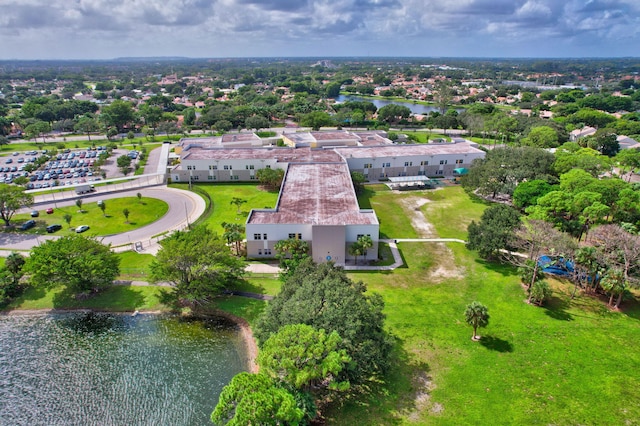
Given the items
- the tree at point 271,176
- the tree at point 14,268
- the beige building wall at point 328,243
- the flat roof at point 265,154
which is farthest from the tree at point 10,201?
the beige building wall at point 328,243

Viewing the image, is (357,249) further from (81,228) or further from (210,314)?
(81,228)

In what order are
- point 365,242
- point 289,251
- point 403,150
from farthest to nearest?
1. point 403,150
2. point 289,251
3. point 365,242

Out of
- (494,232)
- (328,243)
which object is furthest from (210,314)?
(494,232)

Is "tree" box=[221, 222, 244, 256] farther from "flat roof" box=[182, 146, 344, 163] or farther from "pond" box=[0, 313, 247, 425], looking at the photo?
"flat roof" box=[182, 146, 344, 163]

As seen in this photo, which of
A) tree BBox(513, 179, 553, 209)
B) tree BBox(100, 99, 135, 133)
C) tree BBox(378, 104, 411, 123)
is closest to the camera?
tree BBox(513, 179, 553, 209)

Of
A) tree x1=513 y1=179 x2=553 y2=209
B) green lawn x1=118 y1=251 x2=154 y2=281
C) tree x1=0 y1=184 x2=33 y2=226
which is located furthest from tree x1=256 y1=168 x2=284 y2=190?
tree x1=513 y1=179 x2=553 y2=209

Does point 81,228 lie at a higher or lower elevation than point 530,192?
lower

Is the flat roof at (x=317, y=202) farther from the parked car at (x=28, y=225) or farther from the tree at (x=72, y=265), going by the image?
the parked car at (x=28, y=225)
